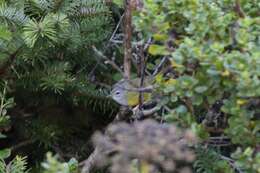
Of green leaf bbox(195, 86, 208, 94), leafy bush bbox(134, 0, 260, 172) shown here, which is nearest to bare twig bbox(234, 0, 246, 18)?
leafy bush bbox(134, 0, 260, 172)

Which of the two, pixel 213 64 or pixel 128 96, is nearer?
pixel 213 64

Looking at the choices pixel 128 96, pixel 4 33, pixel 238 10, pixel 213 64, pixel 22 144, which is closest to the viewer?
pixel 213 64

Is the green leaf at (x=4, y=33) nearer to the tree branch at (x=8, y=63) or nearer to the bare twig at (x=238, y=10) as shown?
the tree branch at (x=8, y=63)

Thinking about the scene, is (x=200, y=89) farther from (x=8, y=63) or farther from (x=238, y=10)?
(x=8, y=63)

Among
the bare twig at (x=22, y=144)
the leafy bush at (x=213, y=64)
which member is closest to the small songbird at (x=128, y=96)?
the leafy bush at (x=213, y=64)

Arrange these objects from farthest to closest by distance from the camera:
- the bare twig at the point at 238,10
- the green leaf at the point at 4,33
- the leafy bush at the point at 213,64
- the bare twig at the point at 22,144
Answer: the bare twig at the point at 22,144 → the green leaf at the point at 4,33 → the bare twig at the point at 238,10 → the leafy bush at the point at 213,64

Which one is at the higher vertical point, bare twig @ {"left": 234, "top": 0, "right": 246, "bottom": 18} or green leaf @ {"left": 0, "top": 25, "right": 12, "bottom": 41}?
bare twig @ {"left": 234, "top": 0, "right": 246, "bottom": 18}

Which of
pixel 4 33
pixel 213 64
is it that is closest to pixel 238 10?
pixel 213 64

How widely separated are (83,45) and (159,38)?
0.46m

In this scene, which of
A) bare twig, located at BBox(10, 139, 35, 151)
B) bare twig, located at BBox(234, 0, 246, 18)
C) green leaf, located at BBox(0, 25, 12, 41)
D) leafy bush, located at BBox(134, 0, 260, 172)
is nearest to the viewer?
leafy bush, located at BBox(134, 0, 260, 172)

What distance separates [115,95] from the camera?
4.50 ft

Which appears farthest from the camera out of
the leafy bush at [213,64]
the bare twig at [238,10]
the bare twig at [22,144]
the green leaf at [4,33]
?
the bare twig at [22,144]

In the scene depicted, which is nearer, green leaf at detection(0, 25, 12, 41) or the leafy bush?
the leafy bush

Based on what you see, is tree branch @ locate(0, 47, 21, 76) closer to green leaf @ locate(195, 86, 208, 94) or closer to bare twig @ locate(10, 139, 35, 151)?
bare twig @ locate(10, 139, 35, 151)
